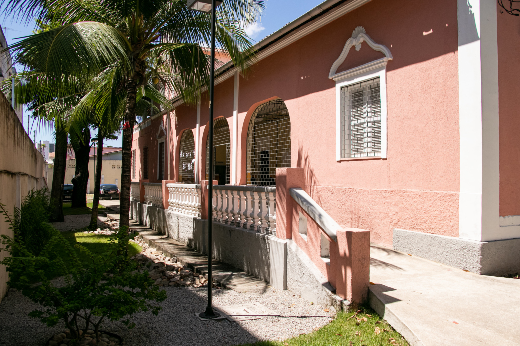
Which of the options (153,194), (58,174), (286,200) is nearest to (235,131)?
(153,194)

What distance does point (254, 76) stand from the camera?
10.1 m

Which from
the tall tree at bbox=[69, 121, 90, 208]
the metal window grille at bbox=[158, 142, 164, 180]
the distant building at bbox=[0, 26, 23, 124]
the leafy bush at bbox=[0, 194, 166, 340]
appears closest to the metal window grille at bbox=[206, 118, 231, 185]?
the metal window grille at bbox=[158, 142, 164, 180]

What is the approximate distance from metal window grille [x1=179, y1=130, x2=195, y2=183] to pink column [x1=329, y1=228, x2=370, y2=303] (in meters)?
11.8

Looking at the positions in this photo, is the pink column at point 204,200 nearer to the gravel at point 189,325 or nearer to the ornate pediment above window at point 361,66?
the gravel at point 189,325

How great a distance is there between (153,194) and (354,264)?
406 inches

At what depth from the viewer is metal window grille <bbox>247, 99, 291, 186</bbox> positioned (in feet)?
35.3

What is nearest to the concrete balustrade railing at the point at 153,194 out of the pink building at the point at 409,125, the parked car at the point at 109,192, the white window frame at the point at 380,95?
the pink building at the point at 409,125

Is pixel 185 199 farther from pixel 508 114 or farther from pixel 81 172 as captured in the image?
pixel 81 172

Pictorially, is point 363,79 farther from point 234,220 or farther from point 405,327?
point 405,327

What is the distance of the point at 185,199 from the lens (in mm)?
10148

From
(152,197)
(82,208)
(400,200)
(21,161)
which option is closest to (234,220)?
(400,200)

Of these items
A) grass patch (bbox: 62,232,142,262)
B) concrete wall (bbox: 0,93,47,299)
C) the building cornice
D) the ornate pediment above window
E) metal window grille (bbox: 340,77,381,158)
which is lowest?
grass patch (bbox: 62,232,142,262)

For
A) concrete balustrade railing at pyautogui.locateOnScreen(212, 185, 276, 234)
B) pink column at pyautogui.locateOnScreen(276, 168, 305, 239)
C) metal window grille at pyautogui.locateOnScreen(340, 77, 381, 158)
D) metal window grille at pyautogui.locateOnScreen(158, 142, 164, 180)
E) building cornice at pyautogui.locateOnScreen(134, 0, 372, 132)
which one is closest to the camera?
pink column at pyautogui.locateOnScreen(276, 168, 305, 239)

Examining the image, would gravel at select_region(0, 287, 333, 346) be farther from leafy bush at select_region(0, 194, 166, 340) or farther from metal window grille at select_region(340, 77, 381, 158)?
metal window grille at select_region(340, 77, 381, 158)
